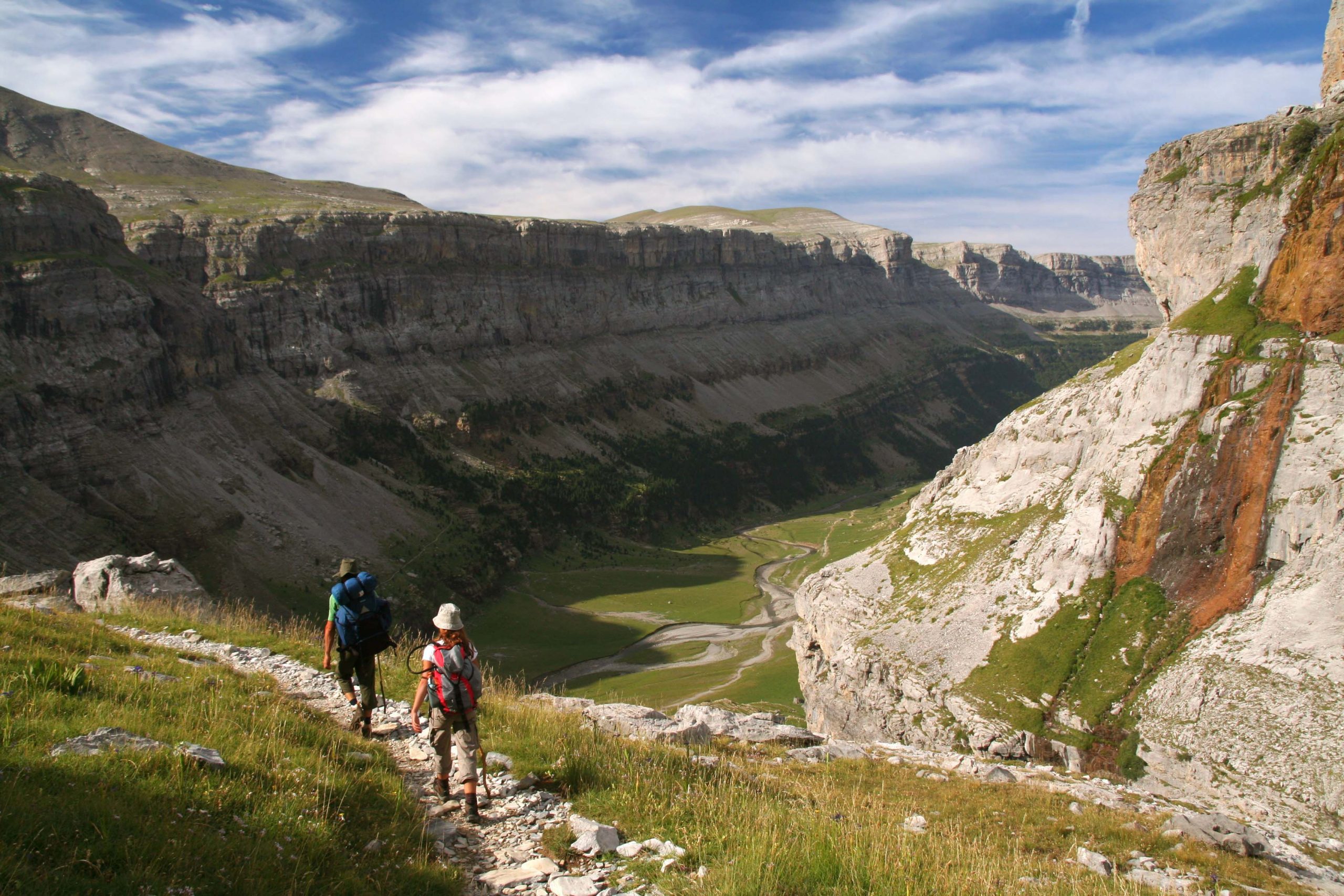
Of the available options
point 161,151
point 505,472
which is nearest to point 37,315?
point 505,472

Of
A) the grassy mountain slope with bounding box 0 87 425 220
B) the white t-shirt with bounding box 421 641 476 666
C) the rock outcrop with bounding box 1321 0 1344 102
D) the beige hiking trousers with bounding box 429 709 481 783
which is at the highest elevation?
the grassy mountain slope with bounding box 0 87 425 220

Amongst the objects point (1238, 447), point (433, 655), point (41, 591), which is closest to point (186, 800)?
point (433, 655)

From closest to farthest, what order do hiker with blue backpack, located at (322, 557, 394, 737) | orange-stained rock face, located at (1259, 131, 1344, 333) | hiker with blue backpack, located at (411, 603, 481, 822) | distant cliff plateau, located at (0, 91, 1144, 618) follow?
hiker with blue backpack, located at (411, 603, 481, 822) → hiker with blue backpack, located at (322, 557, 394, 737) → orange-stained rock face, located at (1259, 131, 1344, 333) → distant cliff plateau, located at (0, 91, 1144, 618)

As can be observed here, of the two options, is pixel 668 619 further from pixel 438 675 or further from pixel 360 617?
pixel 438 675

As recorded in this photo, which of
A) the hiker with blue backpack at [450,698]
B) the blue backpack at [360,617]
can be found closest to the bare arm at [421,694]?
the hiker with blue backpack at [450,698]

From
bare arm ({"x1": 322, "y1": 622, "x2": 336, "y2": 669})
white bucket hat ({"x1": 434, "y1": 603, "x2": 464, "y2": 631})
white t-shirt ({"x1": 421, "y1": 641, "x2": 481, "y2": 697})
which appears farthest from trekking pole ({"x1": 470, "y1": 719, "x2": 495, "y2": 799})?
bare arm ({"x1": 322, "y1": 622, "x2": 336, "y2": 669})

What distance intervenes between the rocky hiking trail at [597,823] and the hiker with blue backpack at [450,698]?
22.4 inches

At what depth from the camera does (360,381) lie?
96.8 meters

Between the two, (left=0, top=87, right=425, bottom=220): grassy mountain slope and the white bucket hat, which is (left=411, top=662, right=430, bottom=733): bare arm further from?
(left=0, top=87, right=425, bottom=220): grassy mountain slope

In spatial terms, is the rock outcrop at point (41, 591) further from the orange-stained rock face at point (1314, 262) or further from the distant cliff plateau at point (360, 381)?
the orange-stained rock face at point (1314, 262)

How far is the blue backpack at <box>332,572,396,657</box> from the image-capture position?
1327 cm

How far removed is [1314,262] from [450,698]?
43318mm

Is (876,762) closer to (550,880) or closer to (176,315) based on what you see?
(550,880)

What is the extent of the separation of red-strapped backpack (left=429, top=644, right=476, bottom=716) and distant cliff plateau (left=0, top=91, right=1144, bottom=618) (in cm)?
5299
